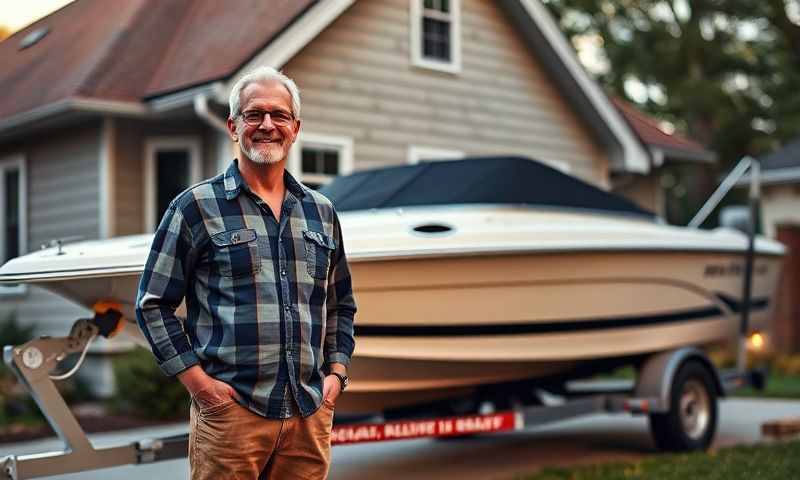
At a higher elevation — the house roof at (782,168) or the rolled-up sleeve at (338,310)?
the house roof at (782,168)

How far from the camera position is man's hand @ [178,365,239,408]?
3.09m

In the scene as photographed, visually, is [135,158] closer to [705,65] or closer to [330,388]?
[330,388]

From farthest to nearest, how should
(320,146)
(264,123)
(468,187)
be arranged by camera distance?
1. (320,146)
2. (468,187)
3. (264,123)

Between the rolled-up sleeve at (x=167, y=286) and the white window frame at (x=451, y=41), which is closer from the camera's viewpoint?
the rolled-up sleeve at (x=167, y=286)

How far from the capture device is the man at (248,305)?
3133 mm

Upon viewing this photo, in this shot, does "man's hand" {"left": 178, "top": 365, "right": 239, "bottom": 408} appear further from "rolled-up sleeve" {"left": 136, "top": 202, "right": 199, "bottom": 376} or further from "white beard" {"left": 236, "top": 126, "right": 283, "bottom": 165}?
"white beard" {"left": 236, "top": 126, "right": 283, "bottom": 165}

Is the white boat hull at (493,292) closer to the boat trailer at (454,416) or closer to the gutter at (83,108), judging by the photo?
the boat trailer at (454,416)

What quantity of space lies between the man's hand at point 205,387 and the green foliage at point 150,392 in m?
6.94

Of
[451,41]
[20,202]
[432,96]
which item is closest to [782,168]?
[451,41]

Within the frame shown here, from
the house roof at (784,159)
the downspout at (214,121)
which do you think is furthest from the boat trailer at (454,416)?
the house roof at (784,159)

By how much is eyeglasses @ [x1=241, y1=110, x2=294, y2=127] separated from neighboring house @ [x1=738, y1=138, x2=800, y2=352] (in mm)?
13963

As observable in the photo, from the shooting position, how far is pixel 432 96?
13.1 m

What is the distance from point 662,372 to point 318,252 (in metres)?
4.67

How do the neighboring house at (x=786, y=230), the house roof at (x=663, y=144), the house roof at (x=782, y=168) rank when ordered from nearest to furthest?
the house roof at (x=663, y=144) < the house roof at (x=782, y=168) < the neighboring house at (x=786, y=230)
